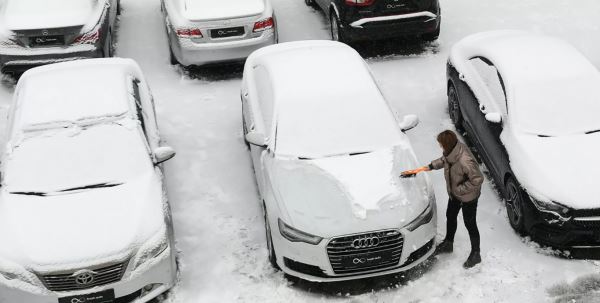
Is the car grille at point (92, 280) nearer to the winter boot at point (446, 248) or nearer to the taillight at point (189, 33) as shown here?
the winter boot at point (446, 248)

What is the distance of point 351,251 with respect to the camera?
6.65 m

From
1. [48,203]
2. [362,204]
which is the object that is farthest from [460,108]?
[48,203]

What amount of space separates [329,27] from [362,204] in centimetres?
717

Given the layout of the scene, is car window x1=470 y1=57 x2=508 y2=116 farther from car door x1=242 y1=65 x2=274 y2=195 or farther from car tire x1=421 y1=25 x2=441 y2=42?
car tire x1=421 y1=25 x2=441 y2=42

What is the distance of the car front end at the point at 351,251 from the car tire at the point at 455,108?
3016 mm

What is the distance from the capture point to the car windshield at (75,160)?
707cm

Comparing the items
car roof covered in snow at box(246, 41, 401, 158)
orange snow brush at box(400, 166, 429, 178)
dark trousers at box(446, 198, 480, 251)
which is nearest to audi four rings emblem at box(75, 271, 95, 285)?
car roof covered in snow at box(246, 41, 401, 158)

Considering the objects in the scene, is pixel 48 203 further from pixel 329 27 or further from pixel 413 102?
pixel 329 27

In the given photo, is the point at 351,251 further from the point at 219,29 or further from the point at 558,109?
the point at 219,29

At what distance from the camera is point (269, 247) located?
7371mm

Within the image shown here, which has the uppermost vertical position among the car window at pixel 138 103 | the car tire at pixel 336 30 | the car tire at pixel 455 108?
the car window at pixel 138 103

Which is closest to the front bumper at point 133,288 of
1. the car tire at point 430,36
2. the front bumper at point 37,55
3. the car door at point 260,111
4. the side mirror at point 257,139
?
the car door at point 260,111

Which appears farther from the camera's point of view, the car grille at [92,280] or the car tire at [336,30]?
the car tire at [336,30]

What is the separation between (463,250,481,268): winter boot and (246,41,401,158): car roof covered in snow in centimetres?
140
